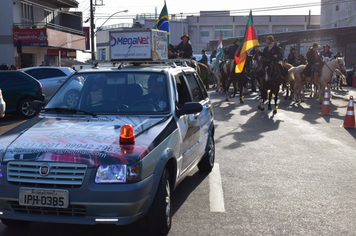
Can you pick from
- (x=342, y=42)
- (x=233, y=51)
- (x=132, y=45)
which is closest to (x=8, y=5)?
(x=233, y=51)

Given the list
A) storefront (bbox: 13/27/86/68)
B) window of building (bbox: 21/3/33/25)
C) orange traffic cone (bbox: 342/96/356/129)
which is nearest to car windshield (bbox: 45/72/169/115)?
orange traffic cone (bbox: 342/96/356/129)

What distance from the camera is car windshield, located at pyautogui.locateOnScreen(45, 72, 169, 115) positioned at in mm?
5793

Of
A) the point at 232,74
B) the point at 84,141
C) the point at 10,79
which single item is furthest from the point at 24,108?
the point at 84,141

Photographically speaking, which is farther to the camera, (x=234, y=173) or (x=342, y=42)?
(x=342, y=42)

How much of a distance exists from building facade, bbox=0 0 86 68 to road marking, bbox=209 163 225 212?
85.3 ft

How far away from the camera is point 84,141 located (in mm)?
4496

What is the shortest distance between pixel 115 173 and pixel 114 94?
192cm

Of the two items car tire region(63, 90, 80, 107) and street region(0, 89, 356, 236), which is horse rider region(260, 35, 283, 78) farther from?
car tire region(63, 90, 80, 107)

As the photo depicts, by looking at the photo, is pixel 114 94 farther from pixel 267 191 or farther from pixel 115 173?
pixel 267 191

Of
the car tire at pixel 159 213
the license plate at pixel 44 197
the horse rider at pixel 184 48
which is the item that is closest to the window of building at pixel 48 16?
the horse rider at pixel 184 48

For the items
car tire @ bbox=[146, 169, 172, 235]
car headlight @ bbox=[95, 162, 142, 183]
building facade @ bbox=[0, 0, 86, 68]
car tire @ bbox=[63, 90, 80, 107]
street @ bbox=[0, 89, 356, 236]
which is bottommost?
street @ bbox=[0, 89, 356, 236]

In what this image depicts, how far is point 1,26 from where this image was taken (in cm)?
3681

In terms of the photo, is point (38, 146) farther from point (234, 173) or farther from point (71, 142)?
point (234, 173)

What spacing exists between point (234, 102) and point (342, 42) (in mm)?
42769
